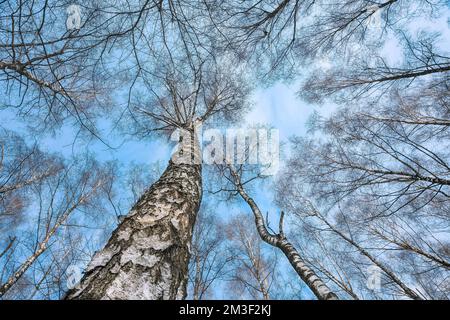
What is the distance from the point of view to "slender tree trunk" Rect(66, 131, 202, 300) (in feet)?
3.25

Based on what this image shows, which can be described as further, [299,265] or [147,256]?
[299,265]

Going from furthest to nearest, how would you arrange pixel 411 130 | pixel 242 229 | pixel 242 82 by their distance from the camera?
pixel 242 229
pixel 242 82
pixel 411 130

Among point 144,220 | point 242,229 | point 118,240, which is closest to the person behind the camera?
point 118,240

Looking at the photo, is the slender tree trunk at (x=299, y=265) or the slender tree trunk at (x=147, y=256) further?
the slender tree trunk at (x=299, y=265)

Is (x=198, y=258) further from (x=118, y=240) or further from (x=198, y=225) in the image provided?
(x=118, y=240)

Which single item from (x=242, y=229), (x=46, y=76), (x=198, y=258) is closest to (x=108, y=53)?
(x=46, y=76)

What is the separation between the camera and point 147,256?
3.83ft

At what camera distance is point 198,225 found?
22.0ft

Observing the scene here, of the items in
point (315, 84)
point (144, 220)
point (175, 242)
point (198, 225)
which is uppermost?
point (315, 84)

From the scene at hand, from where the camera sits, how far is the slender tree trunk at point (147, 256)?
0.99m

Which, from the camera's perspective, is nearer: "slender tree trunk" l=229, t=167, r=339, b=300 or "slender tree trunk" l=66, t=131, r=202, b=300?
"slender tree trunk" l=66, t=131, r=202, b=300

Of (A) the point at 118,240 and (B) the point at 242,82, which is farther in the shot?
(B) the point at 242,82
